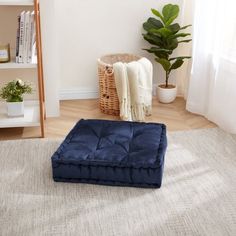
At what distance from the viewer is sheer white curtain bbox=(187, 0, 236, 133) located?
257 cm

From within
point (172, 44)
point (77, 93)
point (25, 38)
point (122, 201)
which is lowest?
point (122, 201)

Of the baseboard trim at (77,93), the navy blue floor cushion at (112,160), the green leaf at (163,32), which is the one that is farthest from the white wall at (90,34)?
the navy blue floor cushion at (112,160)

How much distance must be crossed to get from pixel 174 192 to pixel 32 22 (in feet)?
4.17

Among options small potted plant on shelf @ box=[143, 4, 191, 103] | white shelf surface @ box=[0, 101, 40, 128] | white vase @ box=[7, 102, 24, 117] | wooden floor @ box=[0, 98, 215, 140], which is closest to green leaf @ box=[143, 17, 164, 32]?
small potted plant on shelf @ box=[143, 4, 191, 103]

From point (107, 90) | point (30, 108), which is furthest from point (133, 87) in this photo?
point (30, 108)

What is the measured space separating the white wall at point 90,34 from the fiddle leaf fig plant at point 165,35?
144 mm

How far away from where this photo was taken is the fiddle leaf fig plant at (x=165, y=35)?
2986 mm

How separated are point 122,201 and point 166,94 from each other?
4.81 ft

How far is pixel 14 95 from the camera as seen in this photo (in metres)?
2.53

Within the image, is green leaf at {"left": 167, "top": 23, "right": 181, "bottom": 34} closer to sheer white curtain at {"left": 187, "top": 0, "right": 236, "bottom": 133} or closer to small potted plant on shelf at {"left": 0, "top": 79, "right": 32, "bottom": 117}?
sheer white curtain at {"left": 187, "top": 0, "right": 236, "bottom": 133}

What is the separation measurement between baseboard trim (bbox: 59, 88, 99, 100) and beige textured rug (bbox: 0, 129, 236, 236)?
95 centimetres

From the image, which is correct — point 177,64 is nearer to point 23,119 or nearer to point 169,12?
point 169,12

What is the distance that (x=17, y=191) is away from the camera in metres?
1.96

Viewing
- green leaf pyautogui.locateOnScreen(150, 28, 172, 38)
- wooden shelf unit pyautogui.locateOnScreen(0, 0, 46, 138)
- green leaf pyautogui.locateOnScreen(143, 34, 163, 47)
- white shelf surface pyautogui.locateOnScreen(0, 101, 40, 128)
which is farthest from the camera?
green leaf pyautogui.locateOnScreen(143, 34, 163, 47)
